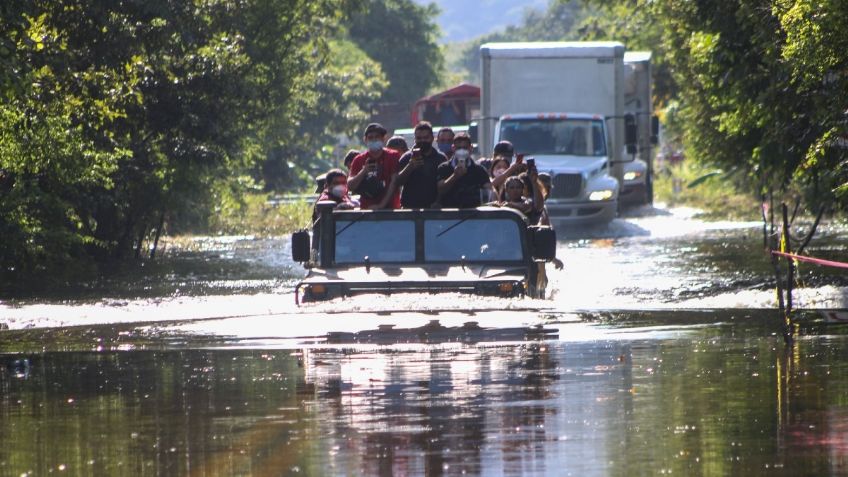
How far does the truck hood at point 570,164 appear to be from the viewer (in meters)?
32.9

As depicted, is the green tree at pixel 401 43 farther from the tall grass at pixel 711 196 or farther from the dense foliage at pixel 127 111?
the dense foliage at pixel 127 111

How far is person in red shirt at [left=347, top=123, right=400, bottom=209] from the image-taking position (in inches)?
677

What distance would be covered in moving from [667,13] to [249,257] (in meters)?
8.55

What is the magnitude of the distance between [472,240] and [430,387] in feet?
17.1

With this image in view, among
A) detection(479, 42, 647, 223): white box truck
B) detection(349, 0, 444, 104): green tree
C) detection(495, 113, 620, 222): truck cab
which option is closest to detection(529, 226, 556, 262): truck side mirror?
detection(495, 113, 620, 222): truck cab

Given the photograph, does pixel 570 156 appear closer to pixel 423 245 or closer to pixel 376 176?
pixel 376 176

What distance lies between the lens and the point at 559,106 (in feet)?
112

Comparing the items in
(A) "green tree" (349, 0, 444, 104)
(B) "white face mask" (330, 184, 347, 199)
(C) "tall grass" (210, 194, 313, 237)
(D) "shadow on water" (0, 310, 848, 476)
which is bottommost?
(D) "shadow on water" (0, 310, 848, 476)

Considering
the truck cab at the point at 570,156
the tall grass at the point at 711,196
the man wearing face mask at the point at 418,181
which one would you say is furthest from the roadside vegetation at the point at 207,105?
the man wearing face mask at the point at 418,181

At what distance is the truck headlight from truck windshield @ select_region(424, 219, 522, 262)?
17215 millimetres

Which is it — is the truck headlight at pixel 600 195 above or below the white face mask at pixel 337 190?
below

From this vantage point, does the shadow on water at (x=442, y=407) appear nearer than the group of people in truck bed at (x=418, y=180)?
Yes

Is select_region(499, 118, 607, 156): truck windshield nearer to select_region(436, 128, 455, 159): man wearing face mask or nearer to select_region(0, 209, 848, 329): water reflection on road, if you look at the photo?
select_region(0, 209, 848, 329): water reflection on road

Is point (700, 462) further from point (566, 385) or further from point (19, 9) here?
point (19, 9)
